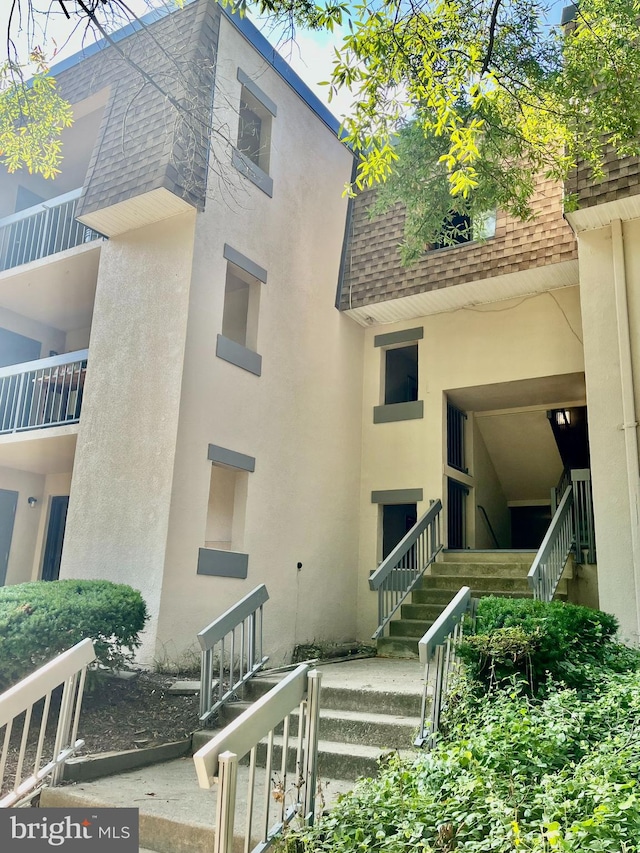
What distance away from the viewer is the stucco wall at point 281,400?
805cm

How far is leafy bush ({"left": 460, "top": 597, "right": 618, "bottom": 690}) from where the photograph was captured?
482 cm

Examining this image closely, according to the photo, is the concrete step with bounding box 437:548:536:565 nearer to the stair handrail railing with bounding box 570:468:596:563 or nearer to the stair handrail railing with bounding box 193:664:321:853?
the stair handrail railing with bounding box 570:468:596:563

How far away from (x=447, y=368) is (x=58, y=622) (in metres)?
7.35

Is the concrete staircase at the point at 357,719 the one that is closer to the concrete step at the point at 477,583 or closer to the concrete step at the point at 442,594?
the concrete step at the point at 442,594

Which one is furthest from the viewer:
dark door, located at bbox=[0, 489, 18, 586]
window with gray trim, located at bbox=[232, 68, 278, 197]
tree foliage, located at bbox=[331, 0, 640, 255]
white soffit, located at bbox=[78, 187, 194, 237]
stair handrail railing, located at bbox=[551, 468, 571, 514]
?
stair handrail railing, located at bbox=[551, 468, 571, 514]

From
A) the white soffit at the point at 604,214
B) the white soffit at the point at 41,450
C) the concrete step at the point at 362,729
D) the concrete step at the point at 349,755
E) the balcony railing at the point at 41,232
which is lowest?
the concrete step at the point at 349,755

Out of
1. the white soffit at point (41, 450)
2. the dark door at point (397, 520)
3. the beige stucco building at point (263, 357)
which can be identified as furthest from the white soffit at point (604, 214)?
the white soffit at point (41, 450)

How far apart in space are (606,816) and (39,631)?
419 centimetres

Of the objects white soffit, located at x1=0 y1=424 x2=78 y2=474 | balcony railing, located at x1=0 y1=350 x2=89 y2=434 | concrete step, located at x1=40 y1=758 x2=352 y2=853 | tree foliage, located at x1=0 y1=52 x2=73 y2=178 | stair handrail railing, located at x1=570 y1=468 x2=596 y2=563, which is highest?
tree foliage, located at x1=0 y1=52 x2=73 y2=178

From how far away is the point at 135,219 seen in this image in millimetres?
8922

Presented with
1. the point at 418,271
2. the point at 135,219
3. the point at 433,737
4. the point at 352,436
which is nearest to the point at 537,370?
the point at 418,271

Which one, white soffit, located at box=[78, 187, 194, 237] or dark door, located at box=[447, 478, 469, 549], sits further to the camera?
dark door, located at box=[447, 478, 469, 549]

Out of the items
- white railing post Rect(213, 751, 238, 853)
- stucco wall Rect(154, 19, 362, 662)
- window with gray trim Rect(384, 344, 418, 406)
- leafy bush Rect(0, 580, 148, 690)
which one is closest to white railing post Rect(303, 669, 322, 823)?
white railing post Rect(213, 751, 238, 853)

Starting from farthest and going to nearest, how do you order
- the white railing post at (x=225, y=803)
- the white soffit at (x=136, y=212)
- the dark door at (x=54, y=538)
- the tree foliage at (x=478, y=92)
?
the dark door at (x=54, y=538), the white soffit at (x=136, y=212), the tree foliage at (x=478, y=92), the white railing post at (x=225, y=803)
